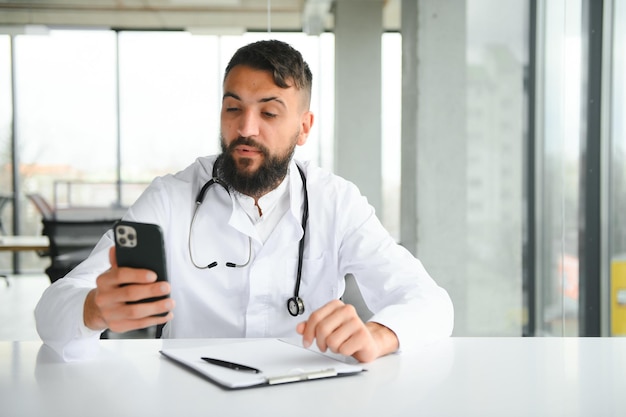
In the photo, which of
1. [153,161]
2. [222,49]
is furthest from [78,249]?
[222,49]

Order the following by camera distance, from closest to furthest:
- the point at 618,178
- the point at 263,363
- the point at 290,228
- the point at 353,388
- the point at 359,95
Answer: the point at 353,388 < the point at 263,363 < the point at 290,228 < the point at 618,178 < the point at 359,95

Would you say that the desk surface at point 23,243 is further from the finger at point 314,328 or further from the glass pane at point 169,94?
the finger at point 314,328

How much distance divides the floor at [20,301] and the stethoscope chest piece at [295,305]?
9.46 feet

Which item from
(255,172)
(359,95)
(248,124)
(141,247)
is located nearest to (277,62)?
(248,124)

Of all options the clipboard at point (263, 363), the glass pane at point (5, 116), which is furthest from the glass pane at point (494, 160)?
the clipboard at point (263, 363)

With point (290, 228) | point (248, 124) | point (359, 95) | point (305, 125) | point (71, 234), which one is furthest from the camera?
point (359, 95)

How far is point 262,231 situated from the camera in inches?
76.7

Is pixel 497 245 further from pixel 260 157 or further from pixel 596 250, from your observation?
pixel 260 157

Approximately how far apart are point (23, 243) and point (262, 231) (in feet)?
9.39

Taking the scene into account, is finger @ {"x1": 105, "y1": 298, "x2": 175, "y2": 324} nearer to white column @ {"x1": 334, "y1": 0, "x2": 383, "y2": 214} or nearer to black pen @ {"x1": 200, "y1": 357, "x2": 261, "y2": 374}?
black pen @ {"x1": 200, "y1": 357, "x2": 261, "y2": 374}

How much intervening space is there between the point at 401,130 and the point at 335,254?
2.59m

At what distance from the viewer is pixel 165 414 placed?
98 centimetres

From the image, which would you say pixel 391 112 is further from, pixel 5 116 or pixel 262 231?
pixel 262 231

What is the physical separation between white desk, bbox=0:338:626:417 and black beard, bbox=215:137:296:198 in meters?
0.61
